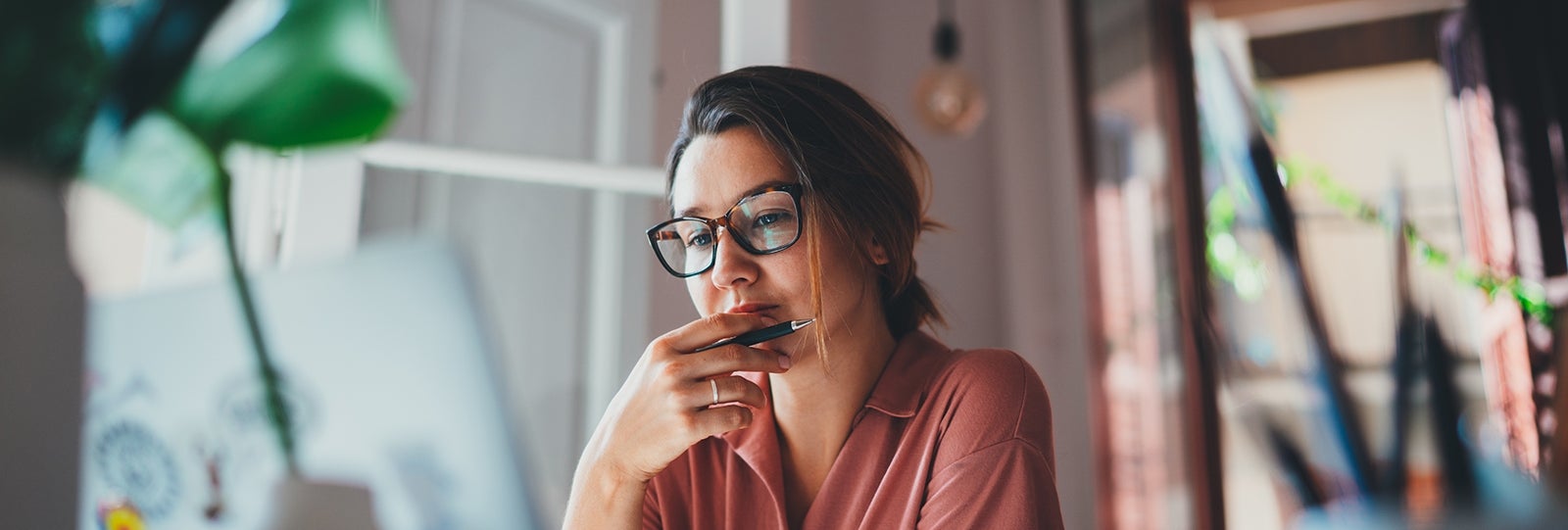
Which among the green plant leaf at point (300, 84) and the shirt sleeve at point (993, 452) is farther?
the shirt sleeve at point (993, 452)

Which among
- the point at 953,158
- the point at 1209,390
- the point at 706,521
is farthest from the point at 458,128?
the point at 1209,390

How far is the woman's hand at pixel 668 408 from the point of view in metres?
0.81

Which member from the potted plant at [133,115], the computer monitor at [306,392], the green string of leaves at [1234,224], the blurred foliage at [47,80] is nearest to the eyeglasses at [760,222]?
the computer monitor at [306,392]

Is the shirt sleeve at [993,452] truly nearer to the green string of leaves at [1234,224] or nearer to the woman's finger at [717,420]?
the woman's finger at [717,420]

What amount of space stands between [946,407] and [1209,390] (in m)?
1.59

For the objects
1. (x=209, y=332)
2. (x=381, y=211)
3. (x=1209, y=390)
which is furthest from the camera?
(x=1209, y=390)

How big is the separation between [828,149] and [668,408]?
0.94 feet

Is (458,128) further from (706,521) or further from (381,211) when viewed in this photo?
(706,521)

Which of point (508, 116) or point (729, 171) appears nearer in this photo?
point (729, 171)

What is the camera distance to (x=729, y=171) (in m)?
0.88

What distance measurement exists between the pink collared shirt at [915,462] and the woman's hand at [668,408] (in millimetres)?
102

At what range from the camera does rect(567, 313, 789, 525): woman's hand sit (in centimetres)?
81

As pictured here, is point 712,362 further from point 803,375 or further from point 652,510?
point 652,510

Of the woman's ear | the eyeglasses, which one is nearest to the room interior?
the eyeglasses
